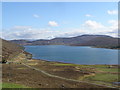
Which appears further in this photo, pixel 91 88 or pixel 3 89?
pixel 91 88

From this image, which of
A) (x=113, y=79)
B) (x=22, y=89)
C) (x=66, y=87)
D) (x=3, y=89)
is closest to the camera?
(x=3, y=89)

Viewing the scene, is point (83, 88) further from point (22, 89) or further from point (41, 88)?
point (22, 89)

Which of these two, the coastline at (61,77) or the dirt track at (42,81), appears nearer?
the dirt track at (42,81)

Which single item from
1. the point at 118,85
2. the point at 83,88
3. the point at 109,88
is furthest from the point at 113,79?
the point at 83,88

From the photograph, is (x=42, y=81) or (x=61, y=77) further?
(x=61, y=77)

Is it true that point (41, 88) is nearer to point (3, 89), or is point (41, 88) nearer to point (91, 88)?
point (3, 89)

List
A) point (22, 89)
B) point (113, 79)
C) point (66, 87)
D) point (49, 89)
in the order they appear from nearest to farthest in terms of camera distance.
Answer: point (22, 89) < point (49, 89) < point (66, 87) < point (113, 79)

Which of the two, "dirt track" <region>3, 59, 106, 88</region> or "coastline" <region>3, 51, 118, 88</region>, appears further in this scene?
"coastline" <region>3, 51, 118, 88</region>

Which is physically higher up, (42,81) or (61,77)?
(42,81)

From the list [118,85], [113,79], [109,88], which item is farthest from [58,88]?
[113,79]
